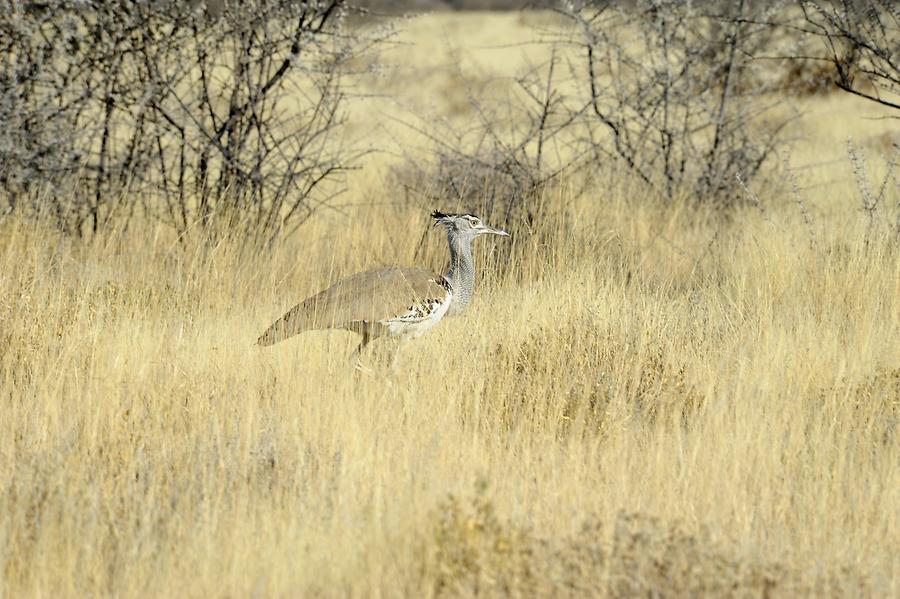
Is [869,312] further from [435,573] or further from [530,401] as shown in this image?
[435,573]

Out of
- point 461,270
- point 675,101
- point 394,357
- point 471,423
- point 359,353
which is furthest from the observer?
point 675,101

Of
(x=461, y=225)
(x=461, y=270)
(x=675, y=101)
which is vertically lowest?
(x=461, y=270)

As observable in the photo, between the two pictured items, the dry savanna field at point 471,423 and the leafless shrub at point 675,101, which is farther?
the leafless shrub at point 675,101

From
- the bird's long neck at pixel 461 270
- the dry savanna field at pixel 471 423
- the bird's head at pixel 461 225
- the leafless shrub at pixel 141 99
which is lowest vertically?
the dry savanna field at pixel 471 423

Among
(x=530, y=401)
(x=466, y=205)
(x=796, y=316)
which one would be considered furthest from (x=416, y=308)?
(x=466, y=205)

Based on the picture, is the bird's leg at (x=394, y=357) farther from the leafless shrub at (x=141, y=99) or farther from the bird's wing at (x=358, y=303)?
the leafless shrub at (x=141, y=99)

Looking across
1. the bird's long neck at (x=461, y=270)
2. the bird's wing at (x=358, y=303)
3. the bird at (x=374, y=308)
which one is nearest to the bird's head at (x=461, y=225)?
the bird's long neck at (x=461, y=270)

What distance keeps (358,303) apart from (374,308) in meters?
0.08

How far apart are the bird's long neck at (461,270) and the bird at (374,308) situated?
0.45 ft

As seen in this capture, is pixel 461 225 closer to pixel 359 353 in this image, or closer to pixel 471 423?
pixel 359 353

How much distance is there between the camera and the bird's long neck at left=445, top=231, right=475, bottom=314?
5.54 m

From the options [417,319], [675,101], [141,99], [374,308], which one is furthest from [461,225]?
[675,101]

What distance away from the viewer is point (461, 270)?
561cm

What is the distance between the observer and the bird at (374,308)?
489 cm
